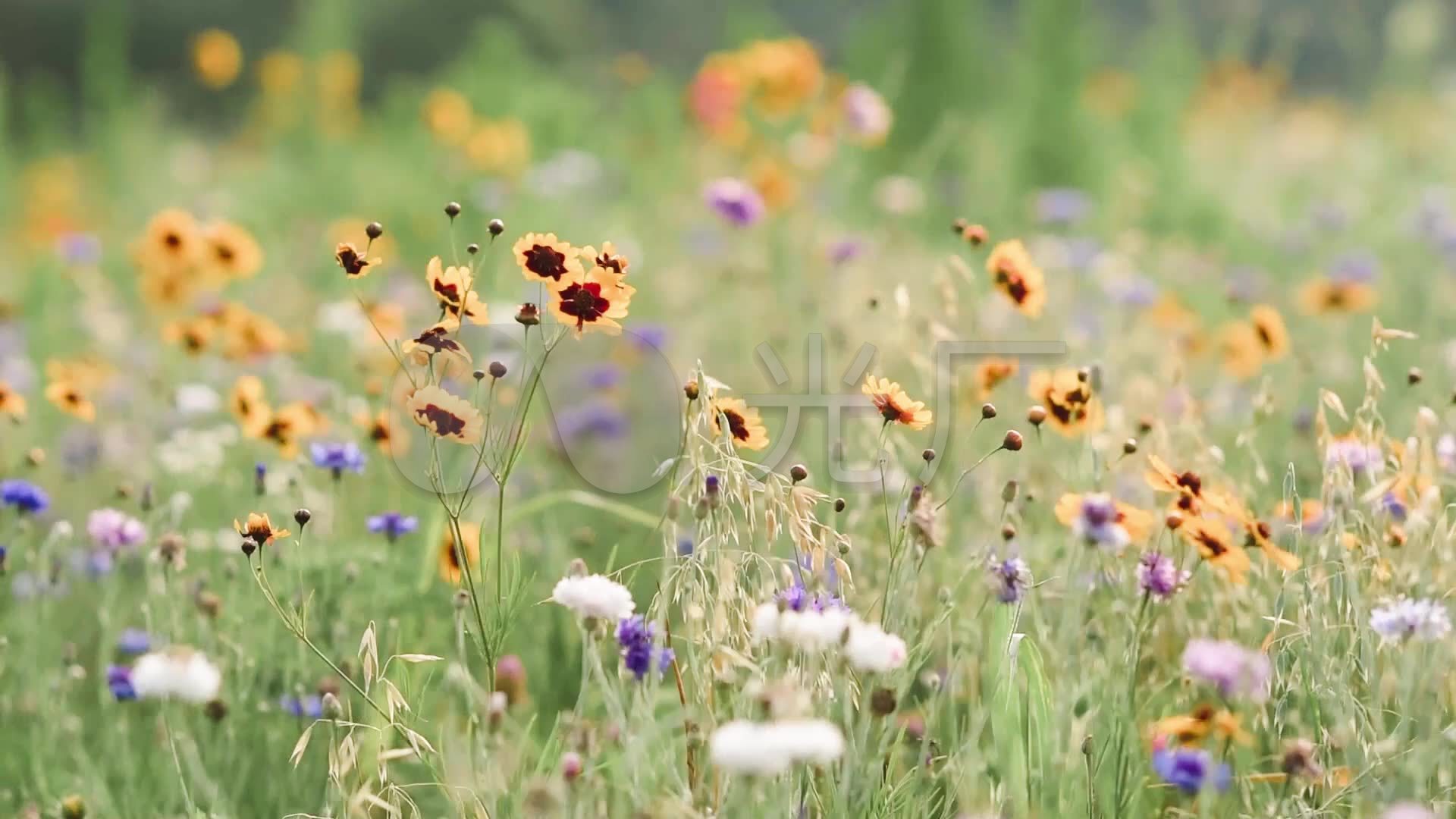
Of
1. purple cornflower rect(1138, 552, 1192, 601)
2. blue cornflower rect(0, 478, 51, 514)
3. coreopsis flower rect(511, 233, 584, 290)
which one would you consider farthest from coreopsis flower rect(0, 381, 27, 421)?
purple cornflower rect(1138, 552, 1192, 601)

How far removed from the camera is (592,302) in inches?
50.0

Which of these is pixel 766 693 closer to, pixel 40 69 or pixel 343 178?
pixel 343 178

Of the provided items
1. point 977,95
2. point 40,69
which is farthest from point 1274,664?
point 40,69

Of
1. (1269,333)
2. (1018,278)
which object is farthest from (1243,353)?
(1018,278)

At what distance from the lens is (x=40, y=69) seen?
905cm

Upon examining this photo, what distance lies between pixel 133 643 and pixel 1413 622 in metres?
1.52

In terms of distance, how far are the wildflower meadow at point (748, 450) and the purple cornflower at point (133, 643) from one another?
19mm

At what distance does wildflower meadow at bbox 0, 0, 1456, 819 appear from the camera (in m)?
1.23

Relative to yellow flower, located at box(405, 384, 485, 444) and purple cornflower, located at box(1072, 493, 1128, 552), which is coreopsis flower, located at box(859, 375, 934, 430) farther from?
yellow flower, located at box(405, 384, 485, 444)

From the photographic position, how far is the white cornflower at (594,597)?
43.8 inches

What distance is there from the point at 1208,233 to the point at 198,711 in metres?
3.56

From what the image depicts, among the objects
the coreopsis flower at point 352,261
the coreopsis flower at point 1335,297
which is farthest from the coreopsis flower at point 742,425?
the coreopsis flower at point 1335,297

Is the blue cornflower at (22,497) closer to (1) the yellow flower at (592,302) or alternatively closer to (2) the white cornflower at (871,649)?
(1) the yellow flower at (592,302)

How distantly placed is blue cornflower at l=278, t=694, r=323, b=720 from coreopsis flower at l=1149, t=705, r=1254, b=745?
0.91 meters
